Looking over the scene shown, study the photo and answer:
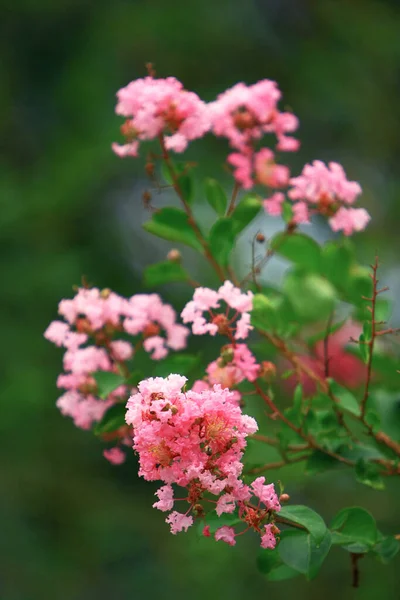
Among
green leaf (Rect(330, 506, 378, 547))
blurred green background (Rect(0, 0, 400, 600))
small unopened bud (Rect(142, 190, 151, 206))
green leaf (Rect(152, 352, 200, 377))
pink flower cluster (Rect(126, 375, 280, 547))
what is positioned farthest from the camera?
blurred green background (Rect(0, 0, 400, 600))

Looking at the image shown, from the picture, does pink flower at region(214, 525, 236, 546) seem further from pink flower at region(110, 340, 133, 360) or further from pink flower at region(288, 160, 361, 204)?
pink flower at region(288, 160, 361, 204)

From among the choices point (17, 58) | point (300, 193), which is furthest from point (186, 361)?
point (17, 58)

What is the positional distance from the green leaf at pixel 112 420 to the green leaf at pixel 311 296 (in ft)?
1.05

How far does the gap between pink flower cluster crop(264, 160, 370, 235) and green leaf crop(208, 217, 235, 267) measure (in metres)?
0.10

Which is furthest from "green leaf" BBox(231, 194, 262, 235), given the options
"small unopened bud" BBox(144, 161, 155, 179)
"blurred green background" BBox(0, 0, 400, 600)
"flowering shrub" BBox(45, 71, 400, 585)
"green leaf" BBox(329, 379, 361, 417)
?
"blurred green background" BBox(0, 0, 400, 600)

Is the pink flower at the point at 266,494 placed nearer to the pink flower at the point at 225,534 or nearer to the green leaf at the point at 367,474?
the pink flower at the point at 225,534

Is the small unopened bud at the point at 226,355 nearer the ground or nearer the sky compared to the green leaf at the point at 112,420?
nearer the sky

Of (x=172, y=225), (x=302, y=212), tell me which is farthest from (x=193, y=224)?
(x=302, y=212)

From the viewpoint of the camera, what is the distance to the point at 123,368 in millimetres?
850

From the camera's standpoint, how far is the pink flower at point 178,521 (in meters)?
0.56

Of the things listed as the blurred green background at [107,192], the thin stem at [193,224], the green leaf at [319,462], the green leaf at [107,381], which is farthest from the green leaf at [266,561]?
the blurred green background at [107,192]

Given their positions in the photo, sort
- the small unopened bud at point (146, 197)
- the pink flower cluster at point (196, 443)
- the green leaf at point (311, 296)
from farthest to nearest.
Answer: the green leaf at point (311, 296)
the small unopened bud at point (146, 197)
the pink flower cluster at point (196, 443)

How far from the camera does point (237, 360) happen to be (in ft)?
2.40

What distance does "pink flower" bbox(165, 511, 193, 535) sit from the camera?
1.84 feet
